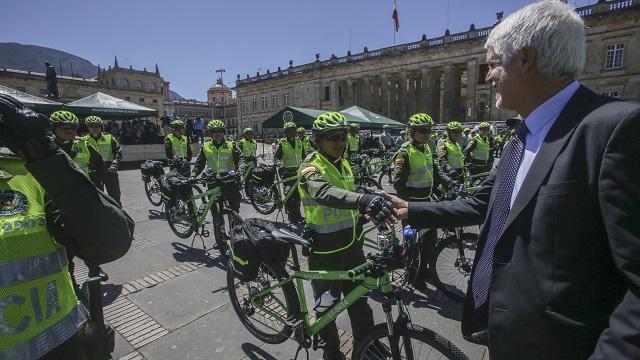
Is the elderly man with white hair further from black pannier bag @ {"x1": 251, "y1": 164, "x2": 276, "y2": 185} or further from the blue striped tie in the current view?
black pannier bag @ {"x1": 251, "y1": 164, "x2": 276, "y2": 185}

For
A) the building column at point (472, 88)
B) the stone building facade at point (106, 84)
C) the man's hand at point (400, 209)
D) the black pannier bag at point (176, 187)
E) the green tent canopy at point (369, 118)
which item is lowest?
the black pannier bag at point (176, 187)

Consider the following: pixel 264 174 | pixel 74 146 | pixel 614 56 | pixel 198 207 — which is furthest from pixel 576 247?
pixel 614 56

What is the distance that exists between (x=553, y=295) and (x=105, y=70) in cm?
9061

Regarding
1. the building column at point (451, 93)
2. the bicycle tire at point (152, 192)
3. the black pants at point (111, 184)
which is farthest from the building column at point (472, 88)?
the black pants at point (111, 184)

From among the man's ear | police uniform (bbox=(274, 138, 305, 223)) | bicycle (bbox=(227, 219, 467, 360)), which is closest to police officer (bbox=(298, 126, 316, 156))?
police uniform (bbox=(274, 138, 305, 223))

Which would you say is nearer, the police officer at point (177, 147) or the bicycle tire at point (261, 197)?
the bicycle tire at point (261, 197)

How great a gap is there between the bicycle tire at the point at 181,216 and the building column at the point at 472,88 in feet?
127

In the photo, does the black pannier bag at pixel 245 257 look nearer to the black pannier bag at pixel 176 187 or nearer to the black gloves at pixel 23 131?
the black gloves at pixel 23 131

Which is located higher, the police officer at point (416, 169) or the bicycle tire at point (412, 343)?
the police officer at point (416, 169)

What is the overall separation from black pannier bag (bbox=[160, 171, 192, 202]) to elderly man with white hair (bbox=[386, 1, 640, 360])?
5649mm

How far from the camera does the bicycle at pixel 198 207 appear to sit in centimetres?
577

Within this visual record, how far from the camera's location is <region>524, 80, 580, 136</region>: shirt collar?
124 cm

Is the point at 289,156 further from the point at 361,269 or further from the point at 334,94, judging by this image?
the point at 334,94

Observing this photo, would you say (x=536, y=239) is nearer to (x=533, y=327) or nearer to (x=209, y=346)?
(x=533, y=327)
